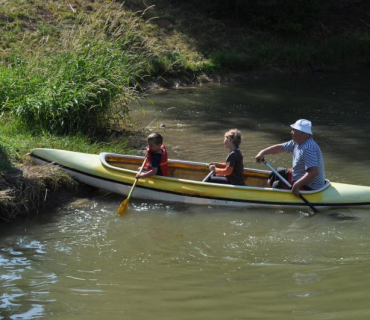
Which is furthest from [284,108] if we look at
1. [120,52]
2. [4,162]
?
[4,162]

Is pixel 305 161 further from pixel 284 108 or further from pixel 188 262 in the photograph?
pixel 284 108

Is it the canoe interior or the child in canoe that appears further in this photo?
the canoe interior

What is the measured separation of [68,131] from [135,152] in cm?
108

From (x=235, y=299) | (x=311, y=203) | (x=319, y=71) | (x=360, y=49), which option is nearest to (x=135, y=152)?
(x=311, y=203)

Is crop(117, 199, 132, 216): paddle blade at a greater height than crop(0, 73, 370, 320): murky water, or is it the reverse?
crop(117, 199, 132, 216): paddle blade

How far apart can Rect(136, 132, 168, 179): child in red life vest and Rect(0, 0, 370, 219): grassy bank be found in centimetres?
112

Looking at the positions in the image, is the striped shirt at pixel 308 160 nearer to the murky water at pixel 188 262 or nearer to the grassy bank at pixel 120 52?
the murky water at pixel 188 262

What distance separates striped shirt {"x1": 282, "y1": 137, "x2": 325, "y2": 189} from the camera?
852cm

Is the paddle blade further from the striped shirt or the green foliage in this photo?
the striped shirt

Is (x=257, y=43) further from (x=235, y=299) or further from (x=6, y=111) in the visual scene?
(x=235, y=299)

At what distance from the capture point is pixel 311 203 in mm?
8688

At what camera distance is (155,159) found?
914cm

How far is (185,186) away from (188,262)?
79.7 inches

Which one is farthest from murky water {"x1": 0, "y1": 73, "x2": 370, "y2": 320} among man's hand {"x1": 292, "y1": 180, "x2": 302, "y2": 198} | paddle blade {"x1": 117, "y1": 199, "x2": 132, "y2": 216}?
man's hand {"x1": 292, "y1": 180, "x2": 302, "y2": 198}
